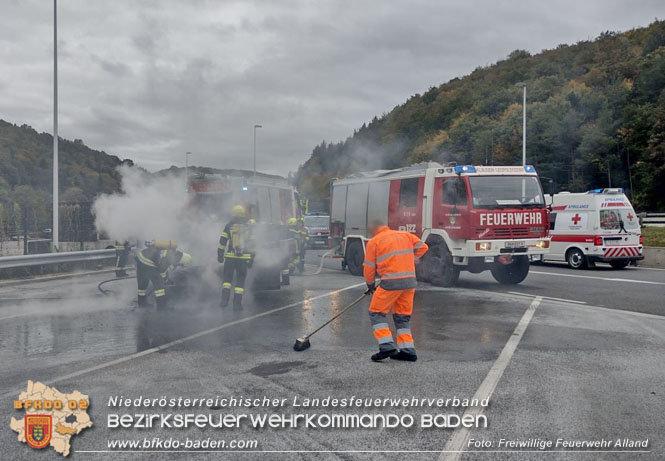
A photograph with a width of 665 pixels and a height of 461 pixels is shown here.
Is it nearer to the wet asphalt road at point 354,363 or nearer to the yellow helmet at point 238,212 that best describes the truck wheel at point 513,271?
the wet asphalt road at point 354,363

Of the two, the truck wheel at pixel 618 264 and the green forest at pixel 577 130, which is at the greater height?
the green forest at pixel 577 130

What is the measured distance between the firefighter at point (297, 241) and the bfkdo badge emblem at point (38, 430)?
10254 mm

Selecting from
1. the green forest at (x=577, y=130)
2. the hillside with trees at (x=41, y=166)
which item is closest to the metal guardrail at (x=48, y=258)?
the hillside with trees at (x=41, y=166)

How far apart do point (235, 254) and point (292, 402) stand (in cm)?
535

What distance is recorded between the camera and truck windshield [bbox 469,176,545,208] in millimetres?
12188

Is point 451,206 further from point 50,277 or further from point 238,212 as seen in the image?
point 50,277

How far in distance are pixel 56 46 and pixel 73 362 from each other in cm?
1404

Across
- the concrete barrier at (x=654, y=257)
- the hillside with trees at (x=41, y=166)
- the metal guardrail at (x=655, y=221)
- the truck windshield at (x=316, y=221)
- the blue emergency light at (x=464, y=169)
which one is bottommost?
the concrete barrier at (x=654, y=257)

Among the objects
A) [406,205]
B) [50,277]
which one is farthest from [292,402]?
[50,277]

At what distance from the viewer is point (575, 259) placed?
1770 cm

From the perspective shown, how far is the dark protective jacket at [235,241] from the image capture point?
32.0ft

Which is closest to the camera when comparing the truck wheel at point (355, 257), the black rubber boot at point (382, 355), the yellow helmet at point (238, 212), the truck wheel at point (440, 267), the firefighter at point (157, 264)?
the black rubber boot at point (382, 355)

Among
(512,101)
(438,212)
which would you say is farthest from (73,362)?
(512,101)

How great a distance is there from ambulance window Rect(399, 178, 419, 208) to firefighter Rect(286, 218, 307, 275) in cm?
294
